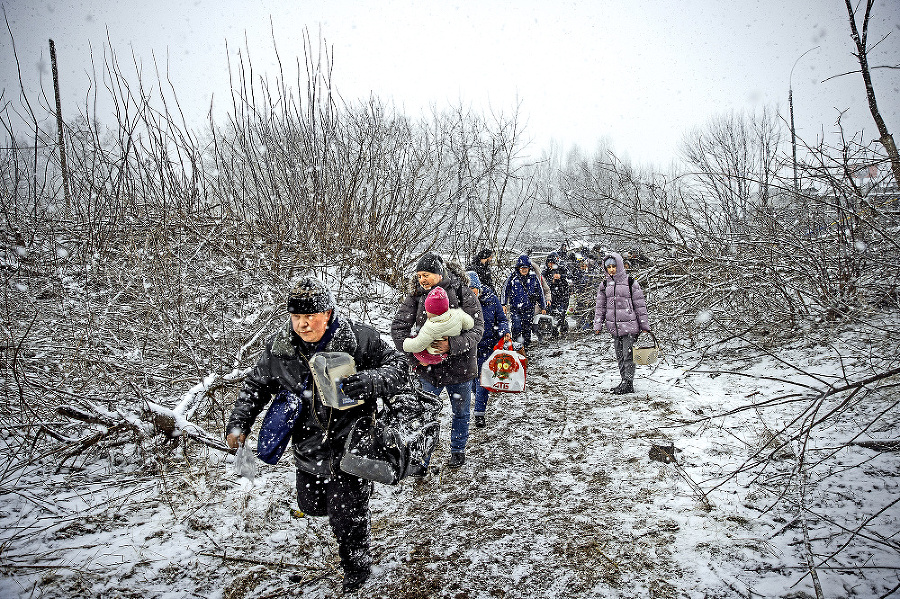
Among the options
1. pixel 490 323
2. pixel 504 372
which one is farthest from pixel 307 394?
pixel 490 323

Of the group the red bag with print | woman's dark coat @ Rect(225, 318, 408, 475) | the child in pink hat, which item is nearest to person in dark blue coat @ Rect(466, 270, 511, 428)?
the red bag with print

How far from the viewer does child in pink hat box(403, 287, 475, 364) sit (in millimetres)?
3766

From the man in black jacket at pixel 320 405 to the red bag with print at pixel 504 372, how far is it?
2501 millimetres

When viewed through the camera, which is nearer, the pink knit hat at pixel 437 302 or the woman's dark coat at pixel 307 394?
the woman's dark coat at pixel 307 394

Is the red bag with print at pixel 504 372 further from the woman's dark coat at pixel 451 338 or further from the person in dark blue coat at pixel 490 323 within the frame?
the woman's dark coat at pixel 451 338

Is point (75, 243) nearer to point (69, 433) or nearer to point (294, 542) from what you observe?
point (69, 433)

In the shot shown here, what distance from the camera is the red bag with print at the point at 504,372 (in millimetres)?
4965

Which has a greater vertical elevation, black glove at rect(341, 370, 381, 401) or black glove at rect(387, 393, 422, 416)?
black glove at rect(341, 370, 381, 401)

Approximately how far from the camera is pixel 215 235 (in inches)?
232

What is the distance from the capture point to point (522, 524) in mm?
3199

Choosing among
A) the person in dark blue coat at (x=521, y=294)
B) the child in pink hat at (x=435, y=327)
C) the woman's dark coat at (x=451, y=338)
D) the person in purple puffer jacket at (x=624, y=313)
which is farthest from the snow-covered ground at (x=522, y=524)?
the person in dark blue coat at (x=521, y=294)

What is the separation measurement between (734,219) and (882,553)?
455cm

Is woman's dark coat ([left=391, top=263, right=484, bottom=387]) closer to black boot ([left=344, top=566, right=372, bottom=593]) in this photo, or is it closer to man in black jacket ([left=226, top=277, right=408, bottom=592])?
man in black jacket ([left=226, top=277, right=408, bottom=592])

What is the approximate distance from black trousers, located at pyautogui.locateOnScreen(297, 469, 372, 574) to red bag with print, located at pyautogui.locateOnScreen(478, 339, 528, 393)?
8.34 feet
